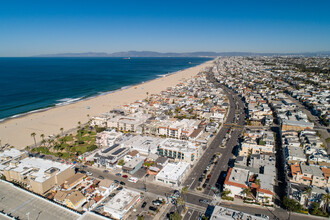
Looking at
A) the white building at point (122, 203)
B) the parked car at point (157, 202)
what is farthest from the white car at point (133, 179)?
the parked car at point (157, 202)

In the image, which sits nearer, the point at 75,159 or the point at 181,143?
the point at 75,159

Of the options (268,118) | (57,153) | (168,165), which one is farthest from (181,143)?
(268,118)

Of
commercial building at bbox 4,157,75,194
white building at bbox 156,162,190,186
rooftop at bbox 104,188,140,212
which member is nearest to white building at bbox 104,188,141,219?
rooftop at bbox 104,188,140,212

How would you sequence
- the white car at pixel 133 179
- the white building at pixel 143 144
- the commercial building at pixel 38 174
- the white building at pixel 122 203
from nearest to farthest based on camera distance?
1. the white building at pixel 122 203
2. the commercial building at pixel 38 174
3. the white car at pixel 133 179
4. the white building at pixel 143 144

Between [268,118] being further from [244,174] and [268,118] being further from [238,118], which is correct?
[244,174]

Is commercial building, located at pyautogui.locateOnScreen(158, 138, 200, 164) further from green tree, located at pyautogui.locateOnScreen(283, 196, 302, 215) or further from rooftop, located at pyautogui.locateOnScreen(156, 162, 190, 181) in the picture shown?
green tree, located at pyautogui.locateOnScreen(283, 196, 302, 215)

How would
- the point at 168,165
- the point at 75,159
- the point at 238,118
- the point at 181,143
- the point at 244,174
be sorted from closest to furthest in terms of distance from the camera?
the point at 244,174 < the point at 168,165 < the point at 75,159 < the point at 181,143 < the point at 238,118

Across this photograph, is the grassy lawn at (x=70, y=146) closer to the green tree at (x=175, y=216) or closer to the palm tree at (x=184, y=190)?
the palm tree at (x=184, y=190)

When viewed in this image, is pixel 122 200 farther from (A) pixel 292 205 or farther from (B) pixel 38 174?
(A) pixel 292 205
